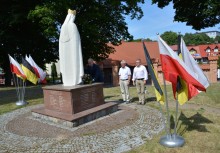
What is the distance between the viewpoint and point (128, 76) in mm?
11672

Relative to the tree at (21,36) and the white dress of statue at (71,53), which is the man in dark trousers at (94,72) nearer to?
the white dress of statue at (71,53)

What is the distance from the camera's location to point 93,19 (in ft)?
67.6

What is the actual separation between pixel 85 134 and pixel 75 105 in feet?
4.90

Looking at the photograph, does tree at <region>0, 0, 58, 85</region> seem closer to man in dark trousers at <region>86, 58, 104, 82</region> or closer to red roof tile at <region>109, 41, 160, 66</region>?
red roof tile at <region>109, 41, 160, 66</region>

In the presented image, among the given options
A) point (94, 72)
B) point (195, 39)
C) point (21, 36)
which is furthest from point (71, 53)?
point (195, 39)

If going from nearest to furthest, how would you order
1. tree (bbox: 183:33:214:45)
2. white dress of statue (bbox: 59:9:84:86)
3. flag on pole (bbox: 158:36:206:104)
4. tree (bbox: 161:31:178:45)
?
1. flag on pole (bbox: 158:36:206:104)
2. white dress of statue (bbox: 59:9:84:86)
3. tree (bbox: 161:31:178:45)
4. tree (bbox: 183:33:214:45)

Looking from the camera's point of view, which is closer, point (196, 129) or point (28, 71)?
point (196, 129)

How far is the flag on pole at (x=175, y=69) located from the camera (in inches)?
223

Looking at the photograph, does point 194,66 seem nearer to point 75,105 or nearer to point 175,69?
point 175,69

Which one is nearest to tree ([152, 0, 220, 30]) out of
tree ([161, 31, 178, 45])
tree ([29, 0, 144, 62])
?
tree ([29, 0, 144, 62])

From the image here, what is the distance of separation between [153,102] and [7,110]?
6.80 metres

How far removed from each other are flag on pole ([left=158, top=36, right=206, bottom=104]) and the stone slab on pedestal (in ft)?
11.8

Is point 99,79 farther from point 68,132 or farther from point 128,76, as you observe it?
point 68,132

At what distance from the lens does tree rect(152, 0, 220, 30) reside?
20.8 m
